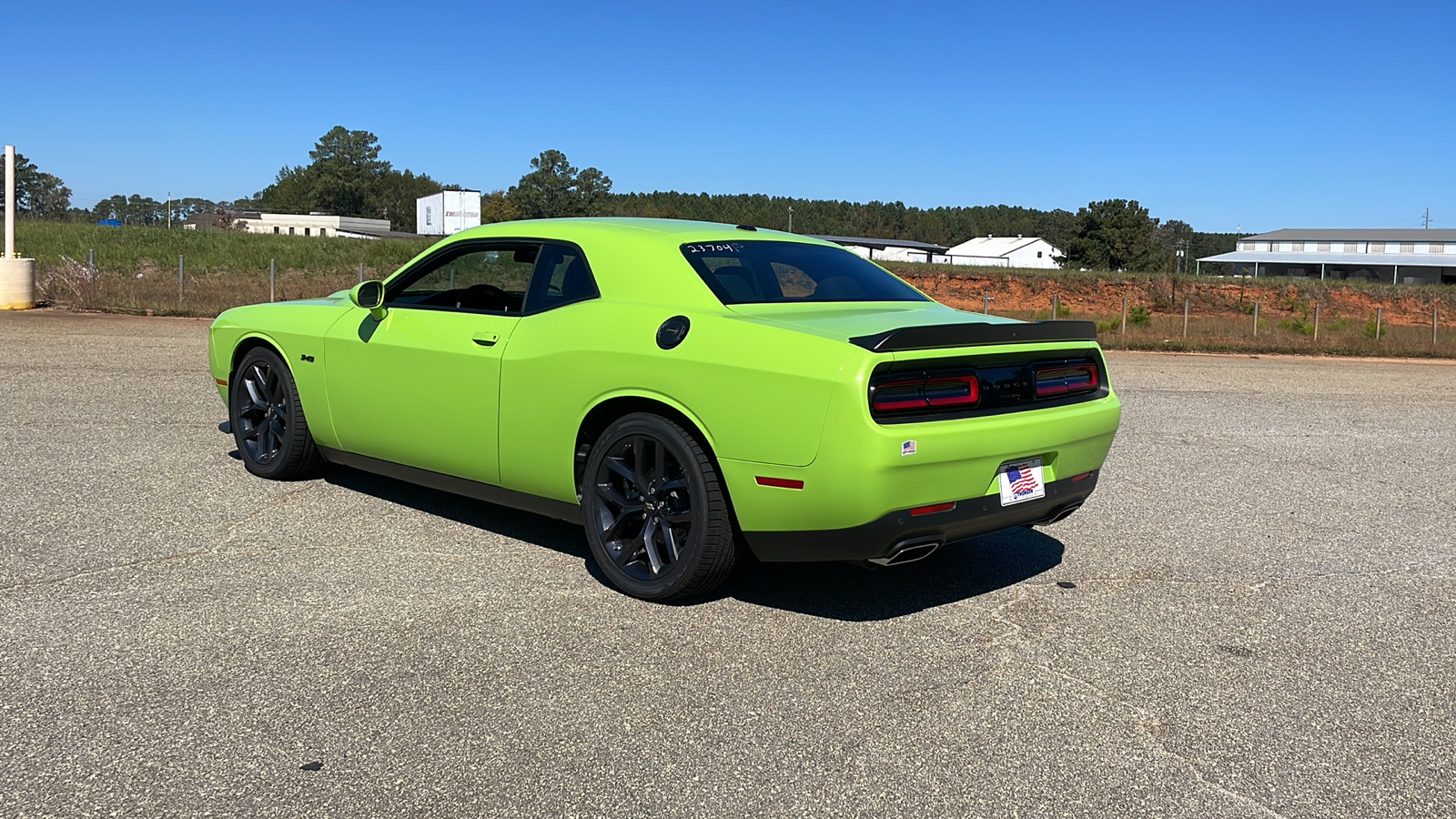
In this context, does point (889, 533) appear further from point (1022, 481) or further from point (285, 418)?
point (285, 418)

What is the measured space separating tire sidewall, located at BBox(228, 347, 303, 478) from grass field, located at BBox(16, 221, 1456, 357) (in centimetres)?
1647

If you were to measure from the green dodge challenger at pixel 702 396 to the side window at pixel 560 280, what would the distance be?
0.01 meters

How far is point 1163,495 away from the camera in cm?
720

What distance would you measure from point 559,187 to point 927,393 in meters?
102

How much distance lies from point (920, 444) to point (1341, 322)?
31.5 metres

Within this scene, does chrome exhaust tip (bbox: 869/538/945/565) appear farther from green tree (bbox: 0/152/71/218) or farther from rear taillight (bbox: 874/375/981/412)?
green tree (bbox: 0/152/71/218)

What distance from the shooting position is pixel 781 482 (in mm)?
4184

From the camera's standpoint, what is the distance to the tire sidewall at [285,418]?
632 centimetres

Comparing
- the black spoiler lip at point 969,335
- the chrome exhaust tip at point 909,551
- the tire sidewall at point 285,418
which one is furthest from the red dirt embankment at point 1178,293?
the chrome exhaust tip at point 909,551

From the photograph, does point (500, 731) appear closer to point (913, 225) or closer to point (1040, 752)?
point (1040, 752)

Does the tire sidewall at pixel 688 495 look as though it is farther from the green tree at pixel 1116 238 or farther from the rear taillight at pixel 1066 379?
the green tree at pixel 1116 238

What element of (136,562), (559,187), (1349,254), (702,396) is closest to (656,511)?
(702,396)

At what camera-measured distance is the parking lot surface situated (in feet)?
10.3

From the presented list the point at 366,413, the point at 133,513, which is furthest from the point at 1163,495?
the point at 133,513
